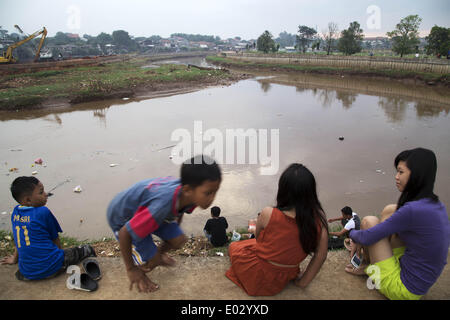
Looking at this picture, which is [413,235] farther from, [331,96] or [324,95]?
[324,95]

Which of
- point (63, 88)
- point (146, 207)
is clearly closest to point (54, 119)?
point (63, 88)

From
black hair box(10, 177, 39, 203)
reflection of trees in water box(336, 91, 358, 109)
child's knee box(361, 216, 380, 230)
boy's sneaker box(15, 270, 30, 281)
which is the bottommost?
boy's sneaker box(15, 270, 30, 281)

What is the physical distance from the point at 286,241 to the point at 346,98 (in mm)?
15334

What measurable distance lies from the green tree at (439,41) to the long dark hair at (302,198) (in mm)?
28503

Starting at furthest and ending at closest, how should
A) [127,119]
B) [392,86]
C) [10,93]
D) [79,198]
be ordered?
[392,86] < [10,93] < [127,119] < [79,198]

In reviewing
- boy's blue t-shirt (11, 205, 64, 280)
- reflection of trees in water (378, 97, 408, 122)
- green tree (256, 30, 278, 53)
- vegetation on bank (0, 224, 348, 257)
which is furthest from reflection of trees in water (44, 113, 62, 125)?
green tree (256, 30, 278, 53)

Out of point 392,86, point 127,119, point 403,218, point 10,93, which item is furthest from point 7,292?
point 392,86

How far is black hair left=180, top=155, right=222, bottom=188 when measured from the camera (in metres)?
1.62

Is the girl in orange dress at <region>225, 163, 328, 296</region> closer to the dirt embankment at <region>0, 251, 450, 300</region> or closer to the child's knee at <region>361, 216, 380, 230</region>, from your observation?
the dirt embankment at <region>0, 251, 450, 300</region>

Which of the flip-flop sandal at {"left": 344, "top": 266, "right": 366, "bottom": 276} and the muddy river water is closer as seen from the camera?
the flip-flop sandal at {"left": 344, "top": 266, "right": 366, "bottom": 276}

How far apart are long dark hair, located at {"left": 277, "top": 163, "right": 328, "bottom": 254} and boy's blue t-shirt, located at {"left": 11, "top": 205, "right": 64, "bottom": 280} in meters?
1.92
